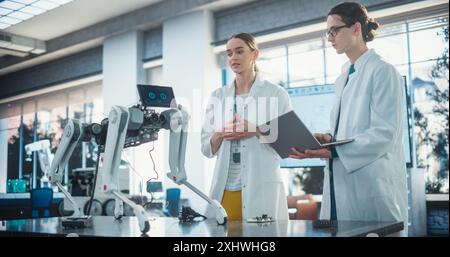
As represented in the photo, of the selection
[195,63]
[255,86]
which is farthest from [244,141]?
[195,63]

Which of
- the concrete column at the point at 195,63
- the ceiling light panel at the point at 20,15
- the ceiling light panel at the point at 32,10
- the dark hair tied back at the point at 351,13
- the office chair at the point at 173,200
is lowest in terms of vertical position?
the office chair at the point at 173,200

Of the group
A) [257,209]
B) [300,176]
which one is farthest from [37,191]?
[300,176]

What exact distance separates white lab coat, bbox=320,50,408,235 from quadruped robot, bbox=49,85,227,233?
1.33 ft

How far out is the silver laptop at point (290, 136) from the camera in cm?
126

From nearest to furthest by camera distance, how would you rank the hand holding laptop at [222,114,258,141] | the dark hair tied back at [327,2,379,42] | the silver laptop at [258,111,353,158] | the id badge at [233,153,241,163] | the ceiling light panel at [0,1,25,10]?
the ceiling light panel at [0,1,25,10]
the silver laptop at [258,111,353,158]
the dark hair tied back at [327,2,379,42]
the hand holding laptop at [222,114,258,141]
the id badge at [233,153,241,163]

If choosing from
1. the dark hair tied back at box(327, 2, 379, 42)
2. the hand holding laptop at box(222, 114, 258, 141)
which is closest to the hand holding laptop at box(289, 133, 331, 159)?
the hand holding laptop at box(222, 114, 258, 141)

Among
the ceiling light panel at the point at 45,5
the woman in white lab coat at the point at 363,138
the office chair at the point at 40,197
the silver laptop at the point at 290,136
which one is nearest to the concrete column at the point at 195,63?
the office chair at the point at 40,197

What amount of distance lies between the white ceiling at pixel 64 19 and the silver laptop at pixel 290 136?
60cm

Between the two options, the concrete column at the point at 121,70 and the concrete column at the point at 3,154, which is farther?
the concrete column at the point at 121,70

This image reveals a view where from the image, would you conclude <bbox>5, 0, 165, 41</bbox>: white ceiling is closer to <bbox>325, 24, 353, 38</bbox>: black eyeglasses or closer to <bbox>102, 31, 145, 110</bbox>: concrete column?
<bbox>102, 31, 145, 110</bbox>: concrete column

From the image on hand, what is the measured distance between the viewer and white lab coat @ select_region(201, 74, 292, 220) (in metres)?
1.62

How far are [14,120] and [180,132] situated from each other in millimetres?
455

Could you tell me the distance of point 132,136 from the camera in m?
1.26

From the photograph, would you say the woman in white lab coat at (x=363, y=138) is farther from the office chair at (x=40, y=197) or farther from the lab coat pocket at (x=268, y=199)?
the office chair at (x=40, y=197)
